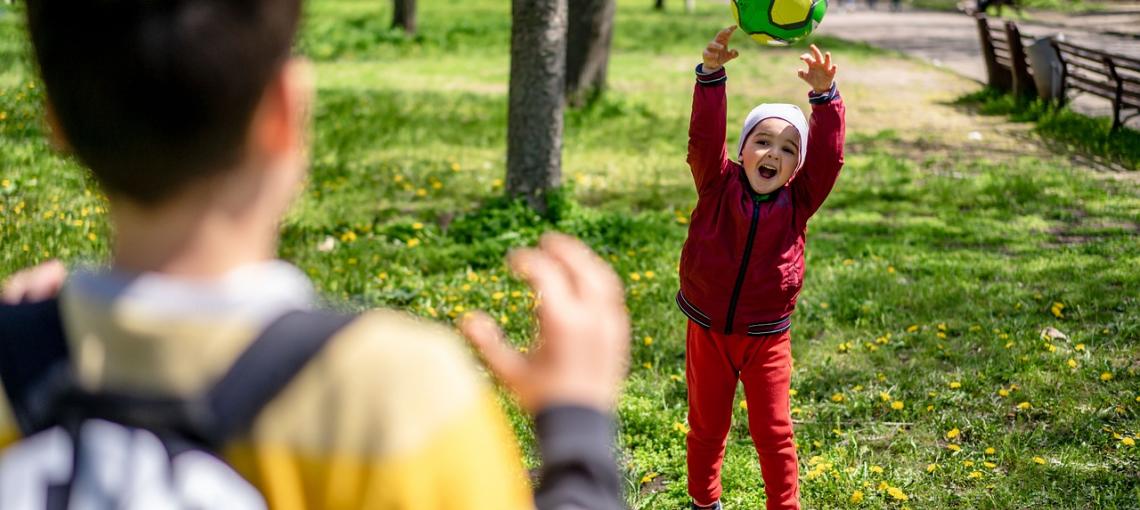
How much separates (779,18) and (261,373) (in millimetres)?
3956

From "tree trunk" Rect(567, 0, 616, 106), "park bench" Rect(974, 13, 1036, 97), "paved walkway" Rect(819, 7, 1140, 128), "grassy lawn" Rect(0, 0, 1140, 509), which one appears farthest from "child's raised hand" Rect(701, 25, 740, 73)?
"paved walkway" Rect(819, 7, 1140, 128)

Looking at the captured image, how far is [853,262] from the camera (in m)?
6.95

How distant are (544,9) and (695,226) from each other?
399cm

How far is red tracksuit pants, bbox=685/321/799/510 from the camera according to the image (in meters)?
3.66

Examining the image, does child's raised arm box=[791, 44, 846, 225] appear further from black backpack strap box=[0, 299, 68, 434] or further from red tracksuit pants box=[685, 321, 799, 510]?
black backpack strap box=[0, 299, 68, 434]

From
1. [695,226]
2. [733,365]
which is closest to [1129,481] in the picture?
[733,365]

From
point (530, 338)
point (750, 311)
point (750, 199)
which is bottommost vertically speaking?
point (530, 338)

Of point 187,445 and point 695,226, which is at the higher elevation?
point 187,445

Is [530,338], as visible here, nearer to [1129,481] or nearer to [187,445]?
[1129,481]

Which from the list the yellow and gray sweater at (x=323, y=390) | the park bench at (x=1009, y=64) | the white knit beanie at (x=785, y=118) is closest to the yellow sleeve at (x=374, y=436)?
the yellow and gray sweater at (x=323, y=390)

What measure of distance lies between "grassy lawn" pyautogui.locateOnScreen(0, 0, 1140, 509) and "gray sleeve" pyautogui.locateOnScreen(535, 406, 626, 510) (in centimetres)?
62

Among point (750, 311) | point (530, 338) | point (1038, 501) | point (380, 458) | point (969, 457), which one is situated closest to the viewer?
point (380, 458)

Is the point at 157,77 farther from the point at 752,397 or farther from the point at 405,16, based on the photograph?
the point at 405,16

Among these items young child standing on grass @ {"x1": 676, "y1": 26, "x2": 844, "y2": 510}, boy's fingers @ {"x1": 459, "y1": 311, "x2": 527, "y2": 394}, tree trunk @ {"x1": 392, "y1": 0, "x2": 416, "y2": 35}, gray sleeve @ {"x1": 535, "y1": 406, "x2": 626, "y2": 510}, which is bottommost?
tree trunk @ {"x1": 392, "y1": 0, "x2": 416, "y2": 35}
